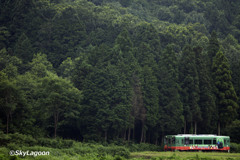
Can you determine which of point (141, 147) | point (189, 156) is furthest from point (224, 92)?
point (189, 156)

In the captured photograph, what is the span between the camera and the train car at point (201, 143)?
42.2 meters

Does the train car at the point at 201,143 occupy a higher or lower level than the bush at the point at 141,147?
higher

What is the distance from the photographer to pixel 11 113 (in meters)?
33.9

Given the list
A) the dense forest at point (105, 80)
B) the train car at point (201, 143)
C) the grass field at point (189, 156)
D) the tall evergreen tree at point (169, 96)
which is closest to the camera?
the grass field at point (189, 156)

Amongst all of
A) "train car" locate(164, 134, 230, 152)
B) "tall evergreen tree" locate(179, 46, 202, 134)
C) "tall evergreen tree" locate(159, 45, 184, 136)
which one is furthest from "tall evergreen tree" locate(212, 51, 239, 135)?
"train car" locate(164, 134, 230, 152)

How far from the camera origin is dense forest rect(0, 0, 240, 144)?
40312mm

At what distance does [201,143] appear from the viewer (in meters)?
42.5

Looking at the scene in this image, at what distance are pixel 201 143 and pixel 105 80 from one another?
14.7 m

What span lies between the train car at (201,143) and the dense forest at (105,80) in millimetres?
5617

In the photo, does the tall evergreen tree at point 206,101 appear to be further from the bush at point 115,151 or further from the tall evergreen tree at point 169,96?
the bush at point 115,151

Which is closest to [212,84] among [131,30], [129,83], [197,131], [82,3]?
[197,131]

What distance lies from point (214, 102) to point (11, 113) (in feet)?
98.5

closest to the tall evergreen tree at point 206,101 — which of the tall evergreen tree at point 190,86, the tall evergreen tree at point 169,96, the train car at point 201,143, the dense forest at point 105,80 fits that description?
the dense forest at point 105,80

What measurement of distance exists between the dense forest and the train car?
5.62m
